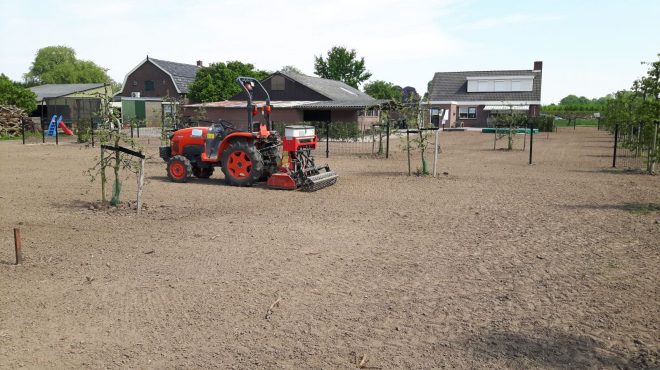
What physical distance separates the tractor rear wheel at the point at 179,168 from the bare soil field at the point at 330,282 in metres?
1.81

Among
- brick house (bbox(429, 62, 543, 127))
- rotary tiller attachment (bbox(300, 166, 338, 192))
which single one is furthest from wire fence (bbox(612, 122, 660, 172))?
brick house (bbox(429, 62, 543, 127))

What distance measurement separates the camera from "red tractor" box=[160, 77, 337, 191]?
39.5 ft

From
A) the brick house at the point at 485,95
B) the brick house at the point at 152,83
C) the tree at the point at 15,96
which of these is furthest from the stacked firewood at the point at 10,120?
the brick house at the point at 485,95

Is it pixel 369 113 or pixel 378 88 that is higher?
pixel 378 88

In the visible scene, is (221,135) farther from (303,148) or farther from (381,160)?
(381,160)

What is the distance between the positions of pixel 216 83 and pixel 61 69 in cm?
4403

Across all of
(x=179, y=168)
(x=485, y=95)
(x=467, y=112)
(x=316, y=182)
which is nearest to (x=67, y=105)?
(x=179, y=168)

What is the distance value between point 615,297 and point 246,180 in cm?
834

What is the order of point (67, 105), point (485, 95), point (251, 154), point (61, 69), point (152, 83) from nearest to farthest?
1. point (251, 154)
2. point (67, 105)
3. point (152, 83)
4. point (485, 95)
5. point (61, 69)

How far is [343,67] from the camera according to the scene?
74.3 metres

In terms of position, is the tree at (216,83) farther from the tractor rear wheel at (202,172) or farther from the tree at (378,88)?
the tractor rear wheel at (202,172)

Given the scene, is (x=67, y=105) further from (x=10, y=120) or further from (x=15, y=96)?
(x=10, y=120)

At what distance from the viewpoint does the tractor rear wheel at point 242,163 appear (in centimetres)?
1220

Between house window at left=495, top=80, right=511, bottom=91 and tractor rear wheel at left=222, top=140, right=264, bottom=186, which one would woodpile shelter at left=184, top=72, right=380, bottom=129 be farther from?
tractor rear wheel at left=222, top=140, right=264, bottom=186
